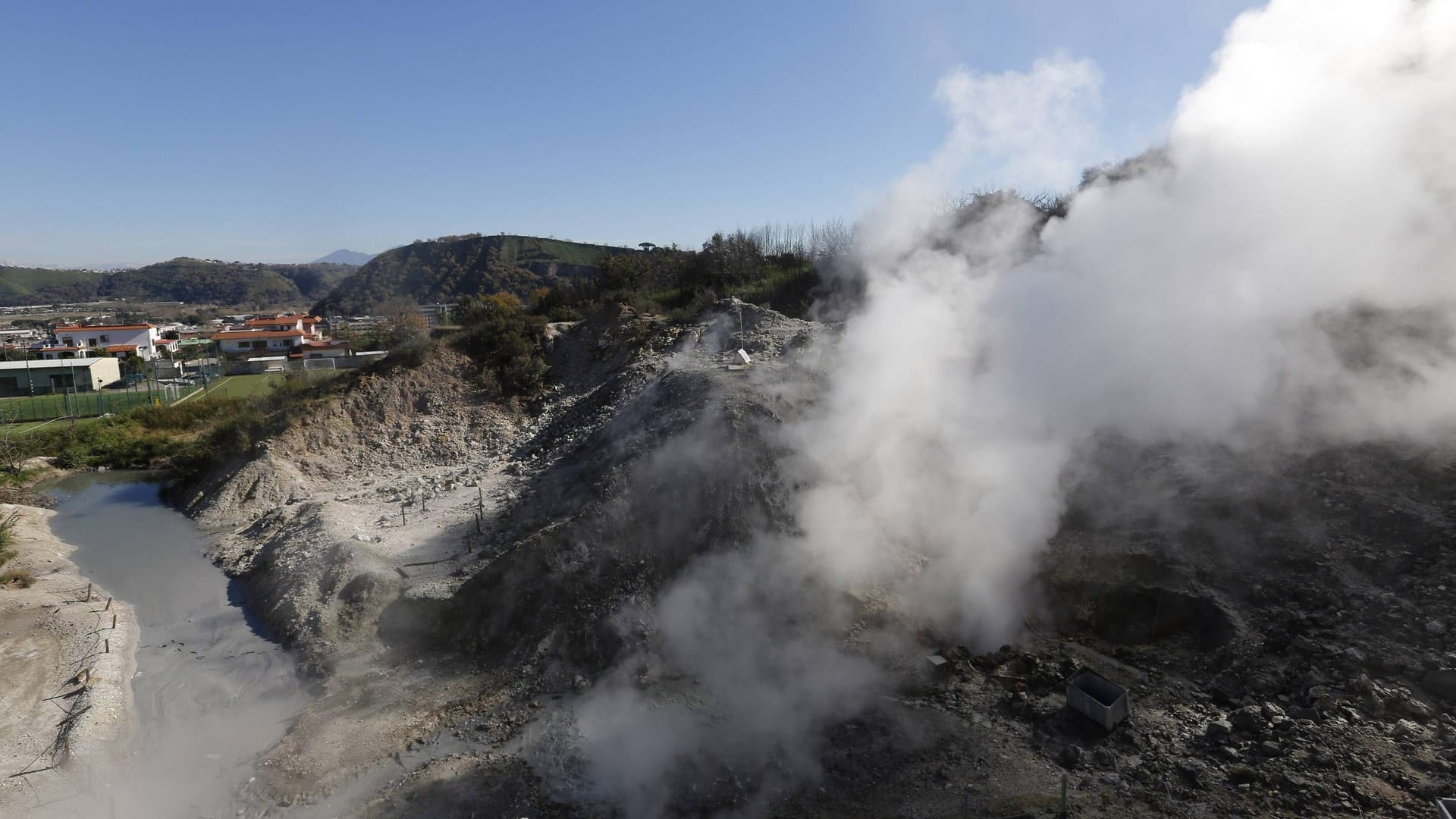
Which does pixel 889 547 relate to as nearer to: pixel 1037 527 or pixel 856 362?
pixel 1037 527

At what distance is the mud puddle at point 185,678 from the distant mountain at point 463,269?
180ft

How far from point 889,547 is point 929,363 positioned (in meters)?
2.97

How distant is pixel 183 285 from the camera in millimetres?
129875

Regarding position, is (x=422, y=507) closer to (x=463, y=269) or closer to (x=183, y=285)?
(x=463, y=269)

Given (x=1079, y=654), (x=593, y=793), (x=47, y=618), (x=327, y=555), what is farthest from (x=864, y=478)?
(x=47, y=618)

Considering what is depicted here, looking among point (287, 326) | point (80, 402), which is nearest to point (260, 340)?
point (287, 326)

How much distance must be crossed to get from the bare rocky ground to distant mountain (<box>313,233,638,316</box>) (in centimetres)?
6018

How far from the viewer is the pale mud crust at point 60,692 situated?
774cm

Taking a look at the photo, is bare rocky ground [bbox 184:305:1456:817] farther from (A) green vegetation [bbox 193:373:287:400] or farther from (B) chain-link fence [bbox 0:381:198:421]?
(B) chain-link fence [bbox 0:381:198:421]

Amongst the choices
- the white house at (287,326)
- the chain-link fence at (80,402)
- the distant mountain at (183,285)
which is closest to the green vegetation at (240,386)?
the chain-link fence at (80,402)

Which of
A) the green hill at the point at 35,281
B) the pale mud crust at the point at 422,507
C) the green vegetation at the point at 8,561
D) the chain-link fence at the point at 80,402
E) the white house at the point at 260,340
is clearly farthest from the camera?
the green hill at the point at 35,281

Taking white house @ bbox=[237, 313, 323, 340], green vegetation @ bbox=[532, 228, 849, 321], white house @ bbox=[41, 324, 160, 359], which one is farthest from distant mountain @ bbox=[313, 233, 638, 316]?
green vegetation @ bbox=[532, 228, 849, 321]

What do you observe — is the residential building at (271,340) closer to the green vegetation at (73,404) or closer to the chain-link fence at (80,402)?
the chain-link fence at (80,402)

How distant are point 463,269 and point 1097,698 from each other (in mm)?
77154
